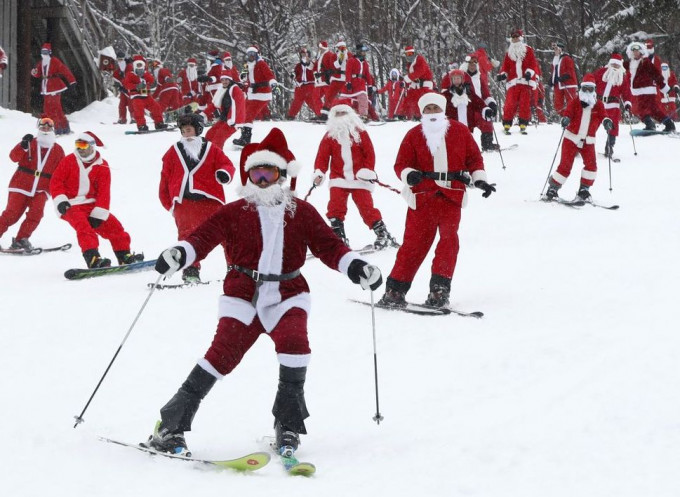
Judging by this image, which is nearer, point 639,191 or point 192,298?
point 192,298

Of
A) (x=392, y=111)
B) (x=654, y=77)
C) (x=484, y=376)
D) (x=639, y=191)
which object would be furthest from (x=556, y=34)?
(x=484, y=376)

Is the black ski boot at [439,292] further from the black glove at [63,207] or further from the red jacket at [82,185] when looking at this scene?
the black glove at [63,207]

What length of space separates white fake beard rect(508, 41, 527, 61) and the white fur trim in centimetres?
1122

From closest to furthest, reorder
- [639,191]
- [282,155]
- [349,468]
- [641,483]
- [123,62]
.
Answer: [641,483] < [349,468] < [282,155] < [639,191] < [123,62]

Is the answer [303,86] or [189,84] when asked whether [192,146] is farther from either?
[189,84]

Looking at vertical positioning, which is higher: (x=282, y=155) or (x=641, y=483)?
(x=282, y=155)

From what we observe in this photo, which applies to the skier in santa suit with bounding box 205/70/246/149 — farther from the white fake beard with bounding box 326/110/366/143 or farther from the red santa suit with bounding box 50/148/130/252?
the red santa suit with bounding box 50/148/130/252

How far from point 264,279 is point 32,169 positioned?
6744mm

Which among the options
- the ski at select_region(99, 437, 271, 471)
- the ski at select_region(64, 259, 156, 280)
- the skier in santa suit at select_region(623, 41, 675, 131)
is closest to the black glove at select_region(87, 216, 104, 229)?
the ski at select_region(64, 259, 156, 280)

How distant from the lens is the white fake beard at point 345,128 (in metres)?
8.66

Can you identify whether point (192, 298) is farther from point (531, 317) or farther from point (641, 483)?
point (641, 483)

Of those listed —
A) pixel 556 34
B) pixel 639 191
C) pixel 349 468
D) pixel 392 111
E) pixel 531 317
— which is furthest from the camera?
pixel 556 34

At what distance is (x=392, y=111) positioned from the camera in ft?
74.7

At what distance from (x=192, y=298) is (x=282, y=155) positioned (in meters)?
3.02
